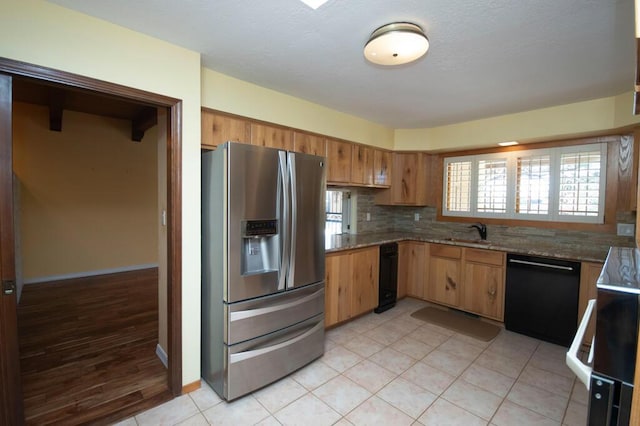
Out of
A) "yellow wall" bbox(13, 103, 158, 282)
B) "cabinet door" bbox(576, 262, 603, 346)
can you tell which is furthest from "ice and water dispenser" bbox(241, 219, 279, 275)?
"yellow wall" bbox(13, 103, 158, 282)

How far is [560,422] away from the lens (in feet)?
6.01

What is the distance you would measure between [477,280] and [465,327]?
1.84 ft

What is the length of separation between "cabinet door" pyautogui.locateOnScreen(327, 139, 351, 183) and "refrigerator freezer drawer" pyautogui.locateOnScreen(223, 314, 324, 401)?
1586 mm

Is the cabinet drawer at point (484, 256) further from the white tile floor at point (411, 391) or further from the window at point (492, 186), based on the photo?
the white tile floor at point (411, 391)

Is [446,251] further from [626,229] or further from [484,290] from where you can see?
[626,229]

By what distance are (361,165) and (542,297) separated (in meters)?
2.39

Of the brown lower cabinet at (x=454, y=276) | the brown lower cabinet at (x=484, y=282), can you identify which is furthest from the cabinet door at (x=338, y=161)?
the brown lower cabinet at (x=484, y=282)

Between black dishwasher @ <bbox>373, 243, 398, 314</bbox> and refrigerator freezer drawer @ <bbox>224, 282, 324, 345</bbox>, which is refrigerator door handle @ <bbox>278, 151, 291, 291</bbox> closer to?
refrigerator freezer drawer @ <bbox>224, 282, 324, 345</bbox>

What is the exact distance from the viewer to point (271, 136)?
2.71 metres

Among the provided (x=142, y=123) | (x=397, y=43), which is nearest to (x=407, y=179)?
(x=397, y=43)

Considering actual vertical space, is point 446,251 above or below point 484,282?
above

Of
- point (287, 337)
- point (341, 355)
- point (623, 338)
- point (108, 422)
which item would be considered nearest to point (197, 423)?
point (108, 422)

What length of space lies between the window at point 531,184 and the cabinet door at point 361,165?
1.21m

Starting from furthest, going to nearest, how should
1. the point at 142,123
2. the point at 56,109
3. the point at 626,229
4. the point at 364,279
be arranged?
the point at 142,123 < the point at 56,109 < the point at 364,279 < the point at 626,229
